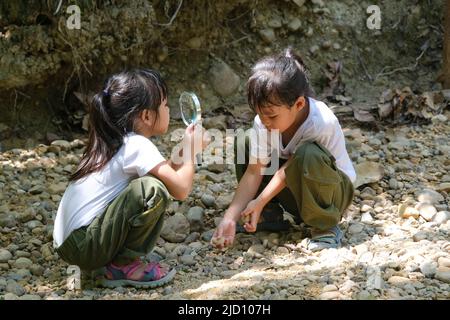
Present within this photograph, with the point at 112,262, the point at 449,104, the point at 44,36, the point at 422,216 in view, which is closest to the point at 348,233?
the point at 422,216

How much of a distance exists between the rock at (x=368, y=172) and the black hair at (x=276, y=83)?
0.98 m

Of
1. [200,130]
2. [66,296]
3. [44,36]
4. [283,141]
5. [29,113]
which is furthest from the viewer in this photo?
[29,113]

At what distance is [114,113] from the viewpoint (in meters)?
2.71

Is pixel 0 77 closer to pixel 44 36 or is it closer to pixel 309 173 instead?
pixel 44 36

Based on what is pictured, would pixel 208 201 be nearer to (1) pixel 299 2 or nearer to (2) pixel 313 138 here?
(2) pixel 313 138

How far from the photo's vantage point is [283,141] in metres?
3.04

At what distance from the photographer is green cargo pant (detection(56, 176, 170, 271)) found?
2.59 metres

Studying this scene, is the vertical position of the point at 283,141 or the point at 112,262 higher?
the point at 283,141

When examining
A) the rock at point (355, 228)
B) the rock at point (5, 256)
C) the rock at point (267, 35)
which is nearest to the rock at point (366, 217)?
the rock at point (355, 228)

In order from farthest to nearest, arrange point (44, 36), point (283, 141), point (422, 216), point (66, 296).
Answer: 1. point (44, 36)
2. point (422, 216)
3. point (283, 141)
4. point (66, 296)

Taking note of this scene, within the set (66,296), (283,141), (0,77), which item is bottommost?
(66,296)

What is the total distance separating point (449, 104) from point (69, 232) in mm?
2964

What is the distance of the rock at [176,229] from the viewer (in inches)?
126

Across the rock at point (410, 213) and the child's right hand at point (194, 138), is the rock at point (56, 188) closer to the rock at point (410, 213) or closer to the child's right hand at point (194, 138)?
the child's right hand at point (194, 138)
